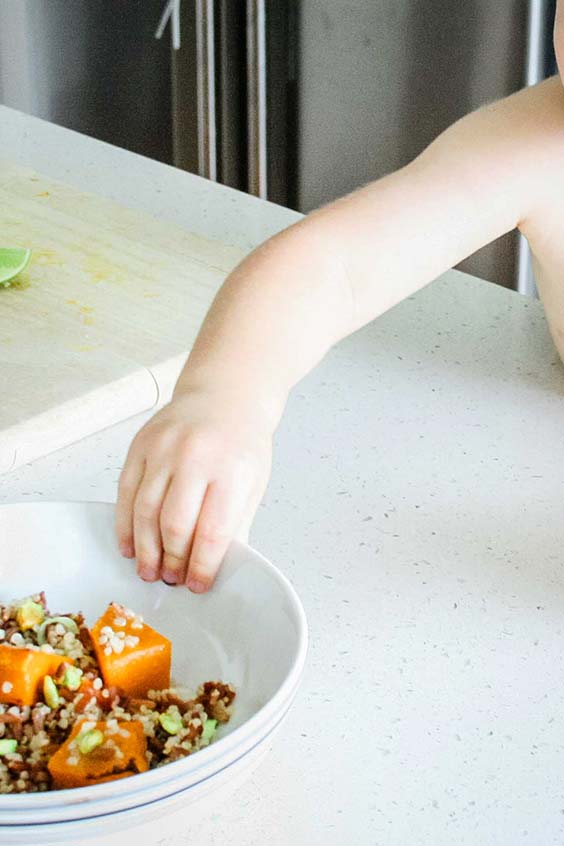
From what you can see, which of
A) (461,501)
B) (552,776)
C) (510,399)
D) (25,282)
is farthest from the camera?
(25,282)

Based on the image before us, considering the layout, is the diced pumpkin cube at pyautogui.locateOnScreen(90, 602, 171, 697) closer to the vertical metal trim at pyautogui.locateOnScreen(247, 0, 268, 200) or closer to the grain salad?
the grain salad

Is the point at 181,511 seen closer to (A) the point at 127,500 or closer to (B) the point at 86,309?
(A) the point at 127,500

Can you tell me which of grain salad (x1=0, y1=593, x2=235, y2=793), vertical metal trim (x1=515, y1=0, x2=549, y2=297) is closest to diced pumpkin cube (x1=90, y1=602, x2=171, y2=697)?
grain salad (x1=0, y1=593, x2=235, y2=793)

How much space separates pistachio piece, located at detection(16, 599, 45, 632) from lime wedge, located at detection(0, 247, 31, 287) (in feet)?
1.56

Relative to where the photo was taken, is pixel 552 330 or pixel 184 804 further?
pixel 552 330

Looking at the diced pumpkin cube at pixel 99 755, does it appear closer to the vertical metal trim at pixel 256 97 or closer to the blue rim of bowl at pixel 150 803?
the blue rim of bowl at pixel 150 803

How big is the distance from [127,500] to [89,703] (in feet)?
0.41

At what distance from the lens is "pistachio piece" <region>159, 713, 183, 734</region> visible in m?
0.56

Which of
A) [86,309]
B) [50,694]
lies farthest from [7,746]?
[86,309]

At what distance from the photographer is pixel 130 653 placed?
23.3 inches

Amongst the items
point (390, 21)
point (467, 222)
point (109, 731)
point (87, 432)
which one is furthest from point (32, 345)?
point (390, 21)

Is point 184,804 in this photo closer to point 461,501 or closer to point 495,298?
point 461,501

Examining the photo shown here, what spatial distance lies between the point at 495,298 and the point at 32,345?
411 millimetres

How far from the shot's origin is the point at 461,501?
819mm
